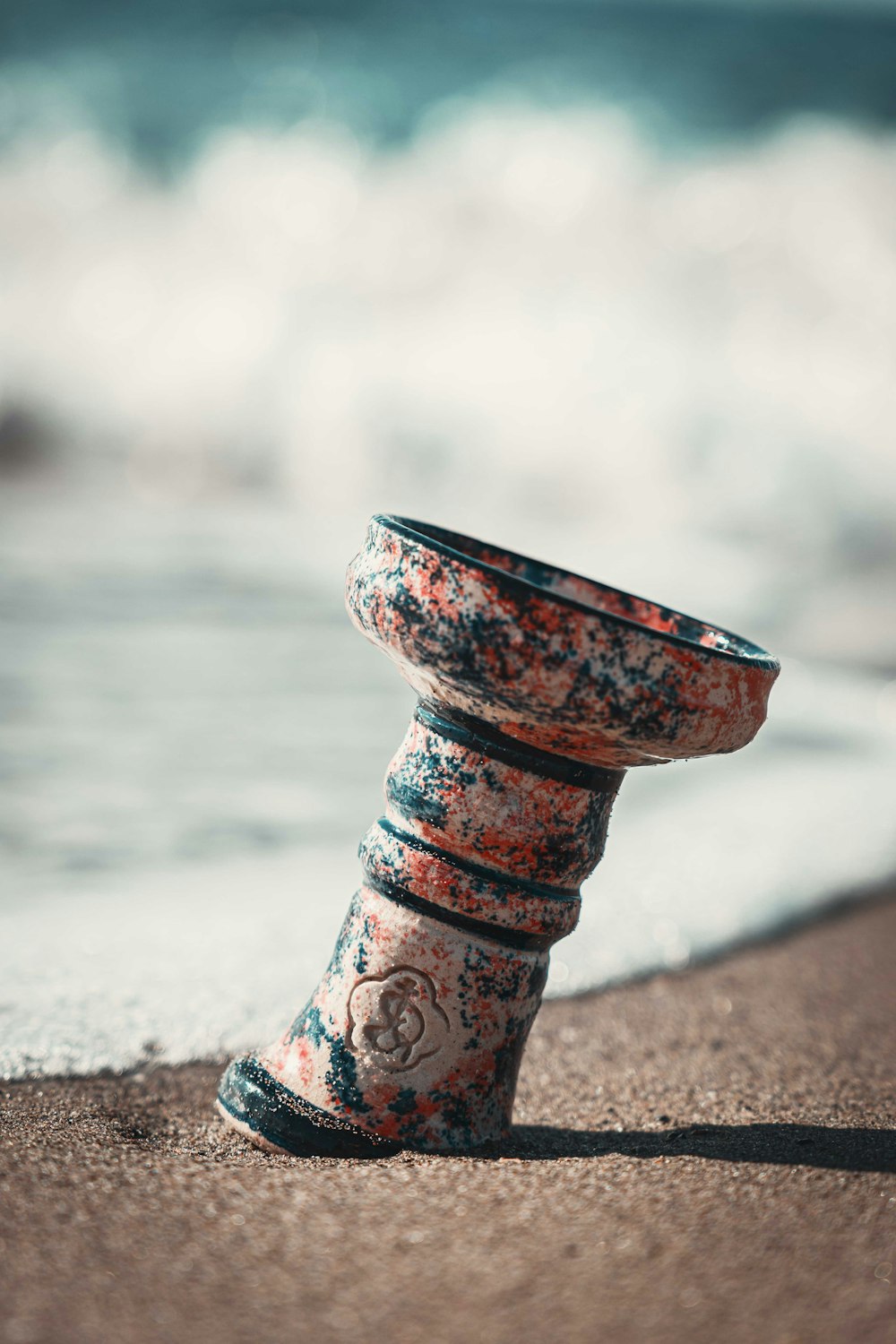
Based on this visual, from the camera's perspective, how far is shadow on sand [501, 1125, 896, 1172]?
1.24m

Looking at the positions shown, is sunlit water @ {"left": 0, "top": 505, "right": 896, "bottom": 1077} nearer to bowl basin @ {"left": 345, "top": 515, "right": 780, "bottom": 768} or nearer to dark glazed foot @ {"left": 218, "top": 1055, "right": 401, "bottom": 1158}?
dark glazed foot @ {"left": 218, "top": 1055, "right": 401, "bottom": 1158}

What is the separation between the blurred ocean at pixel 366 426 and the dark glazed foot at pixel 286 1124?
0.40 meters

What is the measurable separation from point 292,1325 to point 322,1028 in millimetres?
410

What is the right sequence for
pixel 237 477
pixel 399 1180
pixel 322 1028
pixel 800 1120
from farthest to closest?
pixel 237 477 < pixel 800 1120 < pixel 322 1028 < pixel 399 1180

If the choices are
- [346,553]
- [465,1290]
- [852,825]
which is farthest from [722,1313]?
[346,553]

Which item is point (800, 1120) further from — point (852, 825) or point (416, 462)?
point (416, 462)

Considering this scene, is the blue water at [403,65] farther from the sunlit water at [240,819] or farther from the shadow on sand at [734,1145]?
the shadow on sand at [734,1145]

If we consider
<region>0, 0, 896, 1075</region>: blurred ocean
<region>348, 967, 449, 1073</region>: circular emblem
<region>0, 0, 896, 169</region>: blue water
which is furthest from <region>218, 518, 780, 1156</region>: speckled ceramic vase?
<region>0, 0, 896, 169</region>: blue water

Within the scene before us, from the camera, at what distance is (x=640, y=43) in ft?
31.3

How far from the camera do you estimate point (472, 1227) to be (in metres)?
1.06

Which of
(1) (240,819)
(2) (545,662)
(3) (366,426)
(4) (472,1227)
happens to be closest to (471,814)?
(2) (545,662)

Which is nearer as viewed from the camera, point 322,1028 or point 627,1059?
point 322,1028

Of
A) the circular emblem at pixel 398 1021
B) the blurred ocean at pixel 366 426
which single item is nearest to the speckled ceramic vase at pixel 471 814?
the circular emblem at pixel 398 1021

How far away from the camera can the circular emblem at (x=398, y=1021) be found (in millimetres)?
1262
